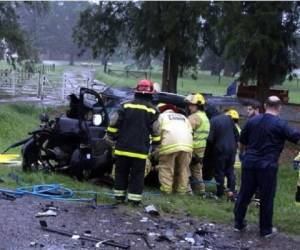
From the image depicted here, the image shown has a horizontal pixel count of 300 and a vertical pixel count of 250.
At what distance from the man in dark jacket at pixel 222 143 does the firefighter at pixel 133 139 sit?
192cm

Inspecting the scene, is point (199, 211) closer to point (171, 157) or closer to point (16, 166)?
point (171, 157)

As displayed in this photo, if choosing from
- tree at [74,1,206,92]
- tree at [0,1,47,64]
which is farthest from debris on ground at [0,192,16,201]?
tree at [0,1,47,64]

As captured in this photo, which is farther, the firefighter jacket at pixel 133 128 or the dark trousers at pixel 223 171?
the dark trousers at pixel 223 171

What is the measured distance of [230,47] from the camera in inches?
794

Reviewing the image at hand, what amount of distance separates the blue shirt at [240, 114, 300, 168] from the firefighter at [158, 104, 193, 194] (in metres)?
2.31

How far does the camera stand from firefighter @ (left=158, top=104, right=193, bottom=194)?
9000 millimetres

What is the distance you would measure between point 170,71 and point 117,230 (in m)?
22.9

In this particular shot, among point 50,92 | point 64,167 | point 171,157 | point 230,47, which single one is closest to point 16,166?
point 64,167

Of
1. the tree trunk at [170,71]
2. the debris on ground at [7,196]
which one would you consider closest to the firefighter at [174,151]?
the debris on ground at [7,196]

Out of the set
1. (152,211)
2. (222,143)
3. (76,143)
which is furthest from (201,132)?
(152,211)

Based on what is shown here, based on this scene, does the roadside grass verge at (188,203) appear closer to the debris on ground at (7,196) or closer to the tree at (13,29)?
the debris on ground at (7,196)

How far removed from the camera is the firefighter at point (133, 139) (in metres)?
7.68

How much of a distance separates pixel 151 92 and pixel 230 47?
1279 centimetres

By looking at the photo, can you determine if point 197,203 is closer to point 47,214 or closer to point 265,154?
point 265,154
